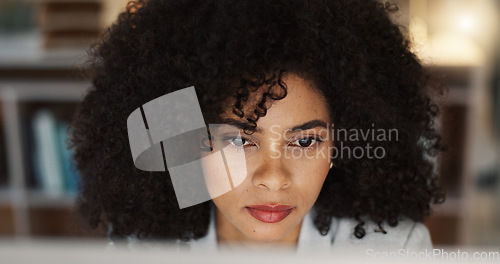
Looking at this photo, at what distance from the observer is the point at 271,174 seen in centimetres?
78

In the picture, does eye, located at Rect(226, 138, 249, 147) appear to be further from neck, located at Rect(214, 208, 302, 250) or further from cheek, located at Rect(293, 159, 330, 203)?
neck, located at Rect(214, 208, 302, 250)

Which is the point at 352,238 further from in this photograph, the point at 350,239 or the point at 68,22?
the point at 68,22

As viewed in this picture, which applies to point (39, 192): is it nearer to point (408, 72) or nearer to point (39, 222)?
point (39, 222)

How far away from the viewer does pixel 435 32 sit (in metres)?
2.24

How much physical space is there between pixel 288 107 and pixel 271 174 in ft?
0.38

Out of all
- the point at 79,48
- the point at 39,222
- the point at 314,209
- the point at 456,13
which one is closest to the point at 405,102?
the point at 314,209

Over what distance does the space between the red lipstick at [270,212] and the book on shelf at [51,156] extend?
126cm

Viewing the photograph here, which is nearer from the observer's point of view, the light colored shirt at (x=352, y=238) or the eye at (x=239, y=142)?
the eye at (x=239, y=142)


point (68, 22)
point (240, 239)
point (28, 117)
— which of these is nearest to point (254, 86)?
point (240, 239)

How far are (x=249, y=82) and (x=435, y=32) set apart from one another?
5.84 ft

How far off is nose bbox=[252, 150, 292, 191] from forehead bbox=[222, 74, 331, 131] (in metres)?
0.06

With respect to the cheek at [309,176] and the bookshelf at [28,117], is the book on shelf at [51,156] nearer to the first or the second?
the bookshelf at [28,117]

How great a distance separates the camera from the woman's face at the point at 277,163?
787 millimetres

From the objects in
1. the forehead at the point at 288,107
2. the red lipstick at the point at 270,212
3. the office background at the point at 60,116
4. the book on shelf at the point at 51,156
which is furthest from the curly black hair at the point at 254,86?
the book on shelf at the point at 51,156
